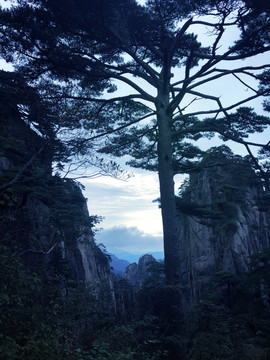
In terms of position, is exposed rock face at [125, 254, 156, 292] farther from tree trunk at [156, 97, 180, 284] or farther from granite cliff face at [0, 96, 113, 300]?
tree trunk at [156, 97, 180, 284]

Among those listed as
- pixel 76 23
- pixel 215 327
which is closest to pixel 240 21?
pixel 76 23

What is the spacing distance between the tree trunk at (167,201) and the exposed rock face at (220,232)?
14.0m

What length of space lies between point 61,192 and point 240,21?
8296mm

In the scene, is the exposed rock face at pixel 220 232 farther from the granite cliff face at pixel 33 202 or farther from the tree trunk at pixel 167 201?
the tree trunk at pixel 167 201

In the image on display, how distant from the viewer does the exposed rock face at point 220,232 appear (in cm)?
2312

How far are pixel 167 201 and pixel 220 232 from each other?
17.0m

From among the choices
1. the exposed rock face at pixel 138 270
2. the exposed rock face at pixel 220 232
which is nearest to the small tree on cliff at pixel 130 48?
the exposed rock face at pixel 220 232

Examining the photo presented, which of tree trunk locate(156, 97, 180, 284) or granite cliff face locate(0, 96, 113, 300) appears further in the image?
granite cliff face locate(0, 96, 113, 300)

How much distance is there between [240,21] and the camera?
7855 millimetres

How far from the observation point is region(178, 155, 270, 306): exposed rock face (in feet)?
75.9

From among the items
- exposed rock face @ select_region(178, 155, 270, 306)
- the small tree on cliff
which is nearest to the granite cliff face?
the small tree on cliff

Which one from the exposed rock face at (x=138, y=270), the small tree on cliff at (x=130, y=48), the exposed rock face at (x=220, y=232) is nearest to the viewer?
the small tree on cliff at (x=130, y=48)

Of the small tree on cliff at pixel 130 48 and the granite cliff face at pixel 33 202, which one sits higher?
the small tree on cliff at pixel 130 48

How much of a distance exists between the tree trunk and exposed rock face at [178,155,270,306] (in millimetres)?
14002
